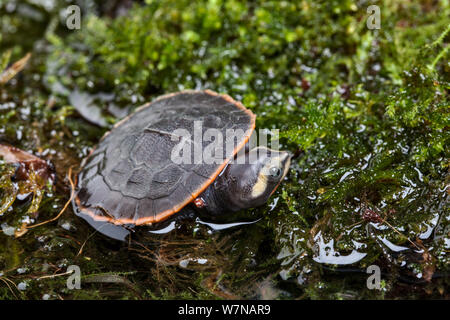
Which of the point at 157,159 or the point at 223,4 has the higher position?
the point at 223,4

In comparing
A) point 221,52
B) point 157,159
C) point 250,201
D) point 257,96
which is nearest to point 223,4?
point 221,52

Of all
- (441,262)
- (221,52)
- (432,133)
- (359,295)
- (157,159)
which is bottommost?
(359,295)

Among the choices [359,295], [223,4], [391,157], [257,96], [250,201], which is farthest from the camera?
[223,4]

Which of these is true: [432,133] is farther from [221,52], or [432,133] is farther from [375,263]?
[221,52]

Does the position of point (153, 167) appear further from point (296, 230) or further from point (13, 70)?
point (13, 70)

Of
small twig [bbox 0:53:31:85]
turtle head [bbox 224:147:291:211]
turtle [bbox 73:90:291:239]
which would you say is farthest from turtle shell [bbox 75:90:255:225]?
small twig [bbox 0:53:31:85]

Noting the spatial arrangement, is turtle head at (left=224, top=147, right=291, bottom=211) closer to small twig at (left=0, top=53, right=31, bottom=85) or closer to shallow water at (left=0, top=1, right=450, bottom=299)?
shallow water at (left=0, top=1, right=450, bottom=299)

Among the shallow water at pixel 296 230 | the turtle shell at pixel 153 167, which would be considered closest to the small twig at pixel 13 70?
the shallow water at pixel 296 230

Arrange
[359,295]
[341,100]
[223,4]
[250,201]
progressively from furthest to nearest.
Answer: [223,4] → [341,100] → [250,201] → [359,295]

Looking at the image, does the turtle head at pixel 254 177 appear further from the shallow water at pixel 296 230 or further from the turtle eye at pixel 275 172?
the shallow water at pixel 296 230
